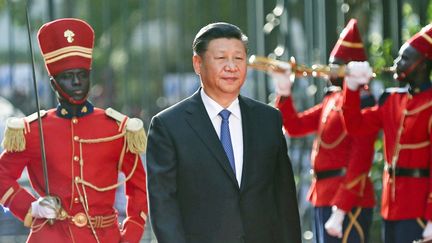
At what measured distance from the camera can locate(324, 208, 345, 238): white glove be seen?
934 cm

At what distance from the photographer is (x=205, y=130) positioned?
662cm

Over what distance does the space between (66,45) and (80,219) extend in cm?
87

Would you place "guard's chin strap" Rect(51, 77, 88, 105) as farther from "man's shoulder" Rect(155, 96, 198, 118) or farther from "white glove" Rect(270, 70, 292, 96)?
"white glove" Rect(270, 70, 292, 96)

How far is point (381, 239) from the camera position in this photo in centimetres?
1131

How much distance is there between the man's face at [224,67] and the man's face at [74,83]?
125cm

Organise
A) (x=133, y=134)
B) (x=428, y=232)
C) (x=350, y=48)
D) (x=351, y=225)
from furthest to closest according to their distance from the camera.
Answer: (x=350, y=48) < (x=351, y=225) < (x=428, y=232) < (x=133, y=134)

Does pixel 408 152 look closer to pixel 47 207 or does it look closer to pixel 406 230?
pixel 406 230

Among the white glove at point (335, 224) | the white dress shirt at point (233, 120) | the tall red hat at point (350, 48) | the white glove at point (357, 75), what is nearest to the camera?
the white dress shirt at point (233, 120)

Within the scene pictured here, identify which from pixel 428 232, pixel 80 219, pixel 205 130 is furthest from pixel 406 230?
pixel 205 130

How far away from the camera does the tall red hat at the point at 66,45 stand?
7852 millimetres

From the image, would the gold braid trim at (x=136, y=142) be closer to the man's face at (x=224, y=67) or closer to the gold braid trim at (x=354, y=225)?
the man's face at (x=224, y=67)

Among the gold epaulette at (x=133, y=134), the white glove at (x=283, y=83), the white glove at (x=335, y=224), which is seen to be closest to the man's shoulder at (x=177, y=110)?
the gold epaulette at (x=133, y=134)

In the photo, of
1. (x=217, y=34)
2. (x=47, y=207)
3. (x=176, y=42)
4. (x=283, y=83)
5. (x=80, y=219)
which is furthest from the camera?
(x=176, y=42)

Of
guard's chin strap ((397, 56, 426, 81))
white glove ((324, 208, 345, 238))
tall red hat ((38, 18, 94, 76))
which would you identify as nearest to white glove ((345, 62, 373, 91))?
guard's chin strap ((397, 56, 426, 81))
